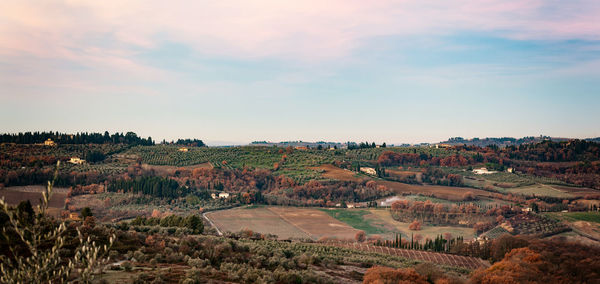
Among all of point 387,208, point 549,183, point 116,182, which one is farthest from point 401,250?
point 549,183

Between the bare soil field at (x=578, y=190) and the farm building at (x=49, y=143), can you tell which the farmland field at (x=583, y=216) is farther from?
the farm building at (x=49, y=143)

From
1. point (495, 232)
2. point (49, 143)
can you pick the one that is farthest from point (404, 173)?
point (49, 143)

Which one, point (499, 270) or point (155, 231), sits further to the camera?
point (155, 231)

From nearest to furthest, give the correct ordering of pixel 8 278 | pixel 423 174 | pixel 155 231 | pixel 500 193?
pixel 8 278
pixel 155 231
pixel 500 193
pixel 423 174

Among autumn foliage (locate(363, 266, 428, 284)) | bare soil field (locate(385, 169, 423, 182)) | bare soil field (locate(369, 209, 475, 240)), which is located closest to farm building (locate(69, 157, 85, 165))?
bare soil field (locate(369, 209, 475, 240))

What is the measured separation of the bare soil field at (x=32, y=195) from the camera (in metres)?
76.9

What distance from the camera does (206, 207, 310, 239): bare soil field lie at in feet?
226

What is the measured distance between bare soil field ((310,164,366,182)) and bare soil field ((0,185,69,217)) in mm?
67305

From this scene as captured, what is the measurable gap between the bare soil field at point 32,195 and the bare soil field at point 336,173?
67.3 m

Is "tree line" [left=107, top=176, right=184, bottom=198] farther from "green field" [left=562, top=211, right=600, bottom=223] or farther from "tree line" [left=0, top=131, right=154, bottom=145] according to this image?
"green field" [left=562, top=211, right=600, bottom=223]

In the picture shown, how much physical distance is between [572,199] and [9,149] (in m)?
147

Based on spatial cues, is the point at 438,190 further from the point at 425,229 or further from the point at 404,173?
the point at 425,229

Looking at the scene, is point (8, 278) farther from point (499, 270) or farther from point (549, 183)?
point (549, 183)

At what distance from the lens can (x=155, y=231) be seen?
30734 mm
